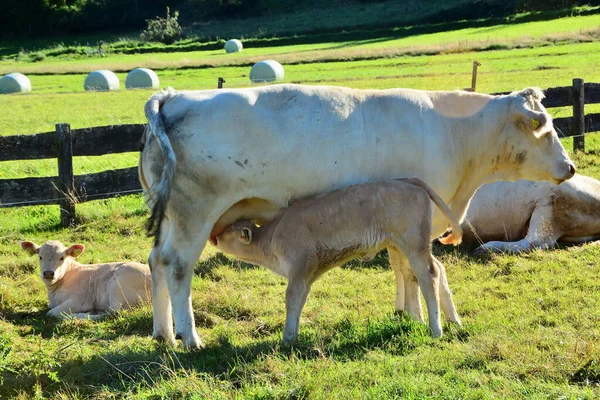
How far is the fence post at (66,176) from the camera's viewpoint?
11.9 m

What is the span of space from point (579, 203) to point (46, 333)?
21.1 ft

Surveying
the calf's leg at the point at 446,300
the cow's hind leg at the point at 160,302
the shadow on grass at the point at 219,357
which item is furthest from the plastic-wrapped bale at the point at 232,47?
the shadow on grass at the point at 219,357

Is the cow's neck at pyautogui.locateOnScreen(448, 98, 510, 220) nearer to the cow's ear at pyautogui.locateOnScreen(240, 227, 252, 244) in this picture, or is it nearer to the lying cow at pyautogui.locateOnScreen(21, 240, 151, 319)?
the cow's ear at pyautogui.locateOnScreen(240, 227, 252, 244)

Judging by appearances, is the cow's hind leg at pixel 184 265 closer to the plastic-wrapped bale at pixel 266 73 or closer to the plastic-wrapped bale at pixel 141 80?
the plastic-wrapped bale at pixel 266 73

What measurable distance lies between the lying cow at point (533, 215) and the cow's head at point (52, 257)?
478 cm

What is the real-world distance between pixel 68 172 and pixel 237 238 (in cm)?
550

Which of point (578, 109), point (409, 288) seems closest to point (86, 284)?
point (409, 288)

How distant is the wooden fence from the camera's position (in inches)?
468

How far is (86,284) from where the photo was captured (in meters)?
9.16

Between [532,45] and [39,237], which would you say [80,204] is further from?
[532,45]

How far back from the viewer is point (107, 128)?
12.6 meters

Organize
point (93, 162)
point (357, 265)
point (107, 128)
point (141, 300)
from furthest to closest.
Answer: point (93, 162)
point (107, 128)
point (357, 265)
point (141, 300)

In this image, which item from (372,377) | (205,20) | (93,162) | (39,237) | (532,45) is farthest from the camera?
(205,20)

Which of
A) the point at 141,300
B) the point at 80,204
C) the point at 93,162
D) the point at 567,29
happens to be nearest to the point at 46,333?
the point at 141,300
